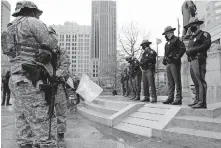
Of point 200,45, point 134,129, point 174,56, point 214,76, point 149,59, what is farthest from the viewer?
point 214,76

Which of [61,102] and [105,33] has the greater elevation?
[105,33]

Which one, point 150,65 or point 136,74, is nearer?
point 150,65

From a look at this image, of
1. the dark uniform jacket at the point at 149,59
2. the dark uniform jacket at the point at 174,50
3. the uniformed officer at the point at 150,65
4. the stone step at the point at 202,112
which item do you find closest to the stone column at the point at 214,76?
the uniformed officer at the point at 150,65

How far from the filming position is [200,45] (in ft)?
17.1

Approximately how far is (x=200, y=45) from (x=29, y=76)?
4.06 metres

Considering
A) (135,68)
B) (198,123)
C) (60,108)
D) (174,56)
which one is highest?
(174,56)

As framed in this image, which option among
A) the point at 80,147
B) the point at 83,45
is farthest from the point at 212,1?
the point at 83,45

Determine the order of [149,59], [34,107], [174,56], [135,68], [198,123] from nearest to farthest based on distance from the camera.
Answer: [34,107] → [198,123] → [174,56] → [149,59] → [135,68]

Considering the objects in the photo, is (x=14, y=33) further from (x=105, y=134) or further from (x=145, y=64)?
(x=145, y=64)

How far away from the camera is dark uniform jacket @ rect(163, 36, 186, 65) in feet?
20.7

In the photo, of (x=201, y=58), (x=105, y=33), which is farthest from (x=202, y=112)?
(x=105, y=33)

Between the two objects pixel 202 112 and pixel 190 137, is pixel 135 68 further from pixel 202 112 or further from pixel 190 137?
pixel 190 137

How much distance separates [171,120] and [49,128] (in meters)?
2.96

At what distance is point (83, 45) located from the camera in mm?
94438
